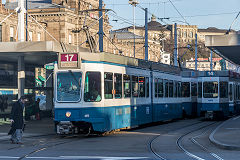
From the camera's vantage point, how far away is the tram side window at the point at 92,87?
1795cm

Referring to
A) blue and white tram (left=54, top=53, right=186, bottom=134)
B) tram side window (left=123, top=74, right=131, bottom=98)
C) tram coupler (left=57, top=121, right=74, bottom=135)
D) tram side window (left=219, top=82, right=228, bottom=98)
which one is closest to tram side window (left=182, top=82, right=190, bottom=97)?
tram side window (left=219, top=82, right=228, bottom=98)

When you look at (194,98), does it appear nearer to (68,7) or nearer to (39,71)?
(39,71)

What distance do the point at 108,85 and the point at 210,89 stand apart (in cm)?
1336

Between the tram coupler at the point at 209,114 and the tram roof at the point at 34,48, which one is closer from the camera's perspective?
the tram roof at the point at 34,48

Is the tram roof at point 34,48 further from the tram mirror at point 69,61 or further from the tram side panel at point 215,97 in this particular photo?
the tram side panel at point 215,97

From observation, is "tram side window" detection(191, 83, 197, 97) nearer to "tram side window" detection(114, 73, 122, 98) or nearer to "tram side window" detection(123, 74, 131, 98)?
"tram side window" detection(123, 74, 131, 98)

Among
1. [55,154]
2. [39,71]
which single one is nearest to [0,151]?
[55,154]

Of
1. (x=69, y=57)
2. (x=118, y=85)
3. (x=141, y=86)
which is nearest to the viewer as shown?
(x=69, y=57)

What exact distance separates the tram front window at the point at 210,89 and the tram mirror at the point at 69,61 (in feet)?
47.4

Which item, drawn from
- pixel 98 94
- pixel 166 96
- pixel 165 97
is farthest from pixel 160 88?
pixel 98 94

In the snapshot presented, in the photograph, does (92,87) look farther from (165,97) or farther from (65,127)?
(165,97)

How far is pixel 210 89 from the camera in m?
30.6

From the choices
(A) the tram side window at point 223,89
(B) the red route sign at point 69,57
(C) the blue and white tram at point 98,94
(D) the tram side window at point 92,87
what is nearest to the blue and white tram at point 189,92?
(A) the tram side window at point 223,89

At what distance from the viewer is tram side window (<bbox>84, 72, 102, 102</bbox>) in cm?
1795
